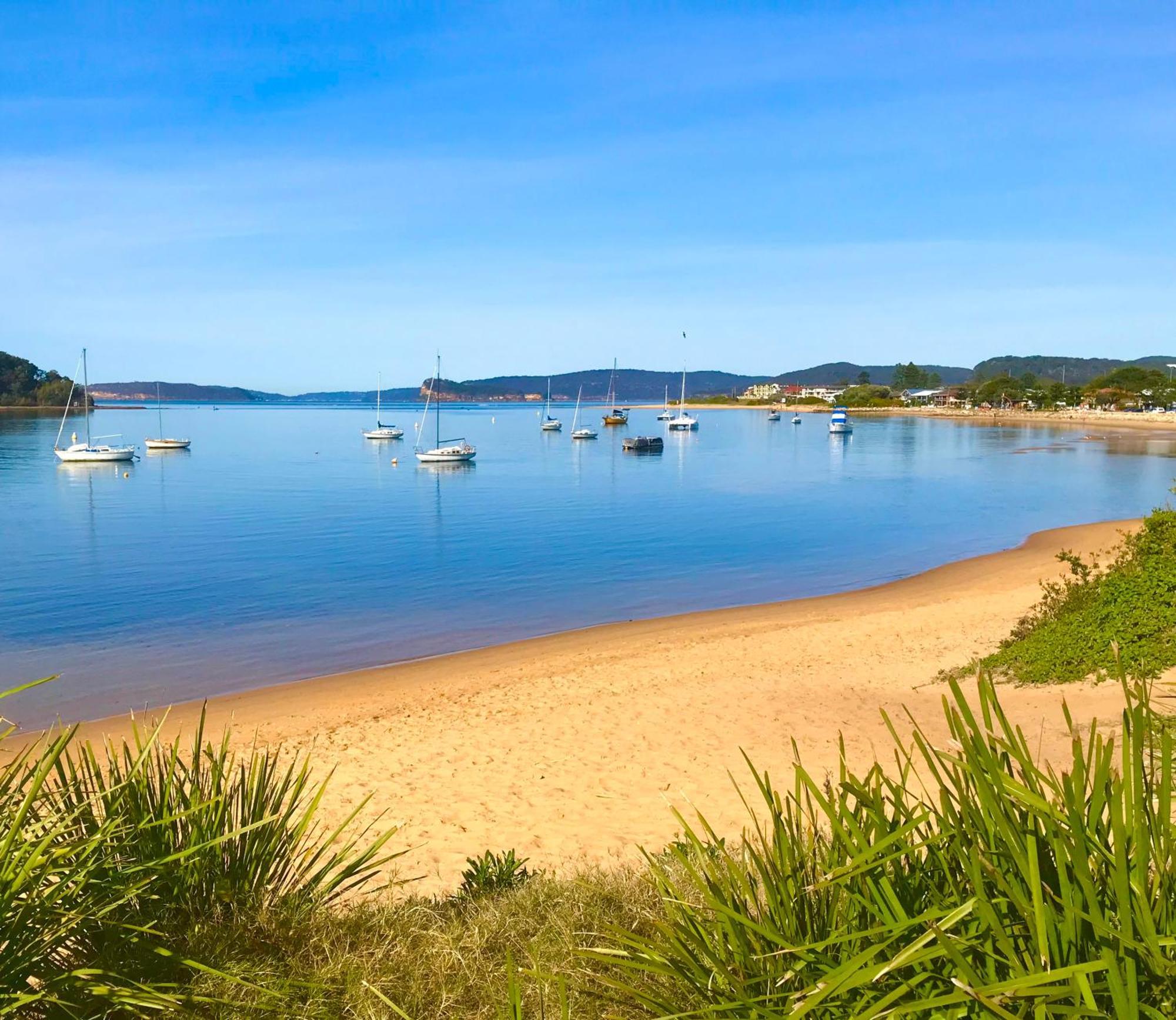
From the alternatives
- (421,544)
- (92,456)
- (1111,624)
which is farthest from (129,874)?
(92,456)

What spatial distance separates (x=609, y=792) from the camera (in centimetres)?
921

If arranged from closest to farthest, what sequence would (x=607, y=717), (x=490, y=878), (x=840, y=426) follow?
(x=490, y=878) → (x=607, y=717) → (x=840, y=426)

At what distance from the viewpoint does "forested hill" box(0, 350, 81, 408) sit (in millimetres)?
178125

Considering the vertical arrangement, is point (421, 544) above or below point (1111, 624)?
below

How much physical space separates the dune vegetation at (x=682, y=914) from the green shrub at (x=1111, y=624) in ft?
26.8

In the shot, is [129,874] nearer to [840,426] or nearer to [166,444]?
[166,444]

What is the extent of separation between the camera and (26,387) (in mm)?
181000

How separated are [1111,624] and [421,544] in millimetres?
24739

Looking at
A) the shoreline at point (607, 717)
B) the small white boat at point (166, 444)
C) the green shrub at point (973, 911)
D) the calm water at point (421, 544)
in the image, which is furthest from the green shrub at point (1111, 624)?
the small white boat at point (166, 444)

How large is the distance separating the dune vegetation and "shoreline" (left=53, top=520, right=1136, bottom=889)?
6.30 ft

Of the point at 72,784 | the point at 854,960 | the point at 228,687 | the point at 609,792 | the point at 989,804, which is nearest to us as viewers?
the point at 854,960

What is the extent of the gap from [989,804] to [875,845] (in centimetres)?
25

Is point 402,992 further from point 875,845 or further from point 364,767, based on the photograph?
point 364,767

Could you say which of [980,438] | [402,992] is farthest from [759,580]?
[980,438]
